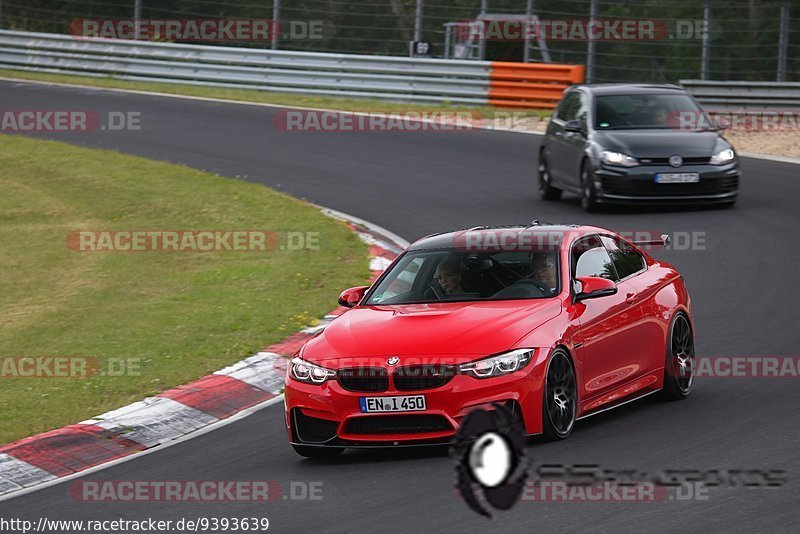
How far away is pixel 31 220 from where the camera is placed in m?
18.4

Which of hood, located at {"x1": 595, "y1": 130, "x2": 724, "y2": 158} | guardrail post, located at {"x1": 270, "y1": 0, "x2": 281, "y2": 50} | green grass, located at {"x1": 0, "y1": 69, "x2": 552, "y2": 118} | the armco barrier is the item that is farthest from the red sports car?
guardrail post, located at {"x1": 270, "y1": 0, "x2": 281, "y2": 50}

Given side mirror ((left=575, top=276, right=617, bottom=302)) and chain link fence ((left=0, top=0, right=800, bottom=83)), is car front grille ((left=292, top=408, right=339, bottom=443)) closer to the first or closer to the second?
side mirror ((left=575, top=276, right=617, bottom=302))

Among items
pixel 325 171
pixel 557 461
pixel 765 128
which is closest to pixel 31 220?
pixel 325 171

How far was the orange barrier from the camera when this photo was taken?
2914 centimetres

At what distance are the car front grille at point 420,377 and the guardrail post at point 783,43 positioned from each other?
23.5 meters

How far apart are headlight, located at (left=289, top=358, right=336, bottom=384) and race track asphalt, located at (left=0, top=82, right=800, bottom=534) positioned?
50cm

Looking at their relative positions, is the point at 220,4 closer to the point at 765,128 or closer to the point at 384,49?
the point at 384,49

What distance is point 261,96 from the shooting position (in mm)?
31688

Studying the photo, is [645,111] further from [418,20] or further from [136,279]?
[418,20]

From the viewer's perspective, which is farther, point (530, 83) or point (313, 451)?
point (530, 83)

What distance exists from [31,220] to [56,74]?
16.7m

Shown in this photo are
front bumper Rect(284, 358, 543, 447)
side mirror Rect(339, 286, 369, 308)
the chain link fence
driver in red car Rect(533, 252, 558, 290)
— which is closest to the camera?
front bumper Rect(284, 358, 543, 447)

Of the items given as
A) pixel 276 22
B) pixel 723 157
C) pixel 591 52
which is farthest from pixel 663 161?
pixel 276 22

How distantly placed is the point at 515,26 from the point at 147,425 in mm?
25796
